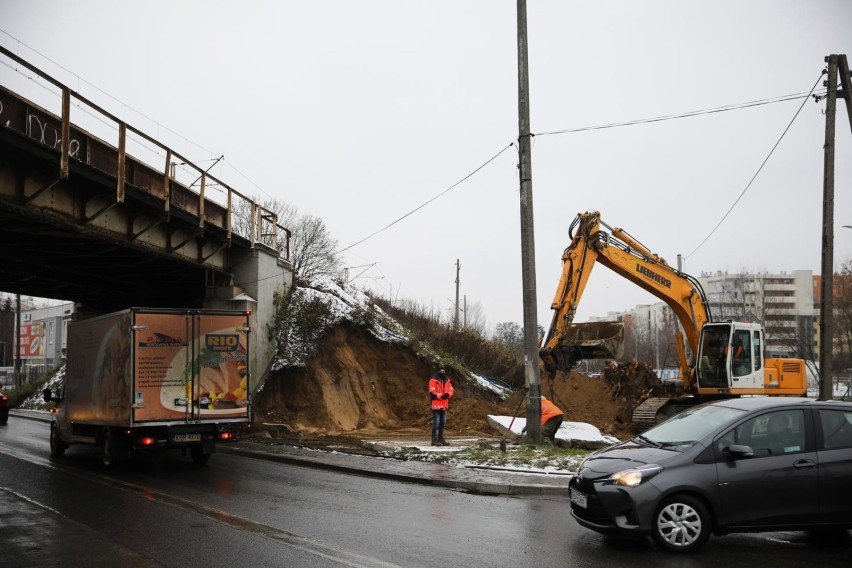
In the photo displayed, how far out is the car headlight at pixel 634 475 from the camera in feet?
22.7

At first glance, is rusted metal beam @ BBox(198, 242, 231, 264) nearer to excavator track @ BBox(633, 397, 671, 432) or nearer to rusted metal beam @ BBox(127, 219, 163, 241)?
rusted metal beam @ BBox(127, 219, 163, 241)

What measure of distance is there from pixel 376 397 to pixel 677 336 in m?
Answer: 10.6

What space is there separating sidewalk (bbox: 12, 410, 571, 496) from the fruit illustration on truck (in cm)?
184

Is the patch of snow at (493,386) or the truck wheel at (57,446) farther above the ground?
the patch of snow at (493,386)

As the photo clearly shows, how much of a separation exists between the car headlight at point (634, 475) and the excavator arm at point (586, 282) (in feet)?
32.0

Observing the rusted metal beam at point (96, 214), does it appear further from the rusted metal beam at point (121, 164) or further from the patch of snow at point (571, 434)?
the patch of snow at point (571, 434)

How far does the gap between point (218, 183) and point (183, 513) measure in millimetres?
12389

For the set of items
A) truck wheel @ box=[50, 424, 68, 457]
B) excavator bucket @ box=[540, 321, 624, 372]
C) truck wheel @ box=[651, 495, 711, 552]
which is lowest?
truck wheel @ box=[50, 424, 68, 457]

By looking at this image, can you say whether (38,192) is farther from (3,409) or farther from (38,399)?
(38,399)

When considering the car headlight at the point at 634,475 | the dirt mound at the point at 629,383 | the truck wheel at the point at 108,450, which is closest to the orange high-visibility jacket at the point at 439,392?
the truck wheel at the point at 108,450

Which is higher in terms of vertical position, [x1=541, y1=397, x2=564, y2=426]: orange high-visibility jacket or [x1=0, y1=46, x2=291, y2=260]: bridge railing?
[x1=0, y1=46, x2=291, y2=260]: bridge railing

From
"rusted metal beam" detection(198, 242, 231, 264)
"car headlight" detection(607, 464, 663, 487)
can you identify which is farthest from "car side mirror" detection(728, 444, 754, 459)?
"rusted metal beam" detection(198, 242, 231, 264)

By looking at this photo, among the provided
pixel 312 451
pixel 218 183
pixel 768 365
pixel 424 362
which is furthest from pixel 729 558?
pixel 424 362

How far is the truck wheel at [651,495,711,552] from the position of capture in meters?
6.83
